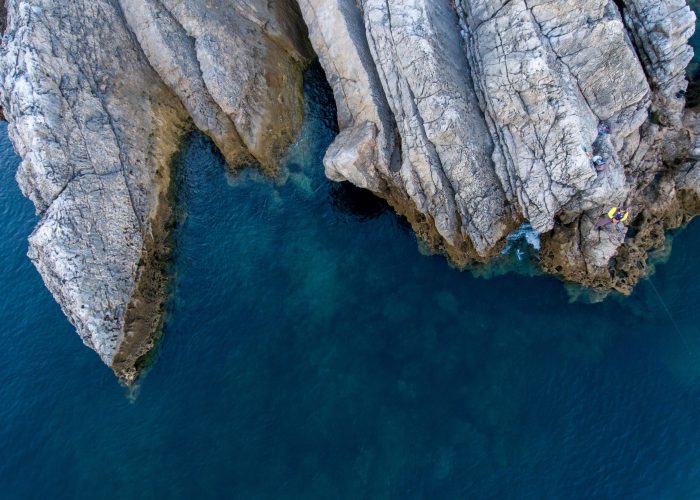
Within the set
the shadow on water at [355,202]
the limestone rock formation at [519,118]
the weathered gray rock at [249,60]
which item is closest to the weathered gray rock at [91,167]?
the weathered gray rock at [249,60]

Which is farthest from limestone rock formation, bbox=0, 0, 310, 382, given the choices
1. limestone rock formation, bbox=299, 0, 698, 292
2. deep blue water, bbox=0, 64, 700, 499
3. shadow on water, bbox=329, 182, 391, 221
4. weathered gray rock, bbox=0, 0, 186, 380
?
limestone rock formation, bbox=299, 0, 698, 292

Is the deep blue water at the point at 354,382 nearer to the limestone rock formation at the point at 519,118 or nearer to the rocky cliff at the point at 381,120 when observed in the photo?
the rocky cliff at the point at 381,120

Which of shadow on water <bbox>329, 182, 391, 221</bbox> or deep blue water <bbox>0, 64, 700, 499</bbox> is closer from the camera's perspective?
deep blue water <bbox>0, 64, 700, 499</bbox>

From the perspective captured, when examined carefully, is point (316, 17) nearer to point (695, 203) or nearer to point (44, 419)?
point (695, 203)

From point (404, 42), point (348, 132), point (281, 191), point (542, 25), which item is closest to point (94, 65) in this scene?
point (281, 191)

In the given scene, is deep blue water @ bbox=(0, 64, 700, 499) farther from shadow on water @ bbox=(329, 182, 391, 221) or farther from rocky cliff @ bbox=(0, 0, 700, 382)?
rocky cliff @ bbox=(0, 0, 700, 382)

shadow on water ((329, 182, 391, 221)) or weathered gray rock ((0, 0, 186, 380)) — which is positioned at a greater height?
shadow on water ((329, 182, 391, 221))
